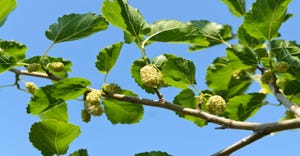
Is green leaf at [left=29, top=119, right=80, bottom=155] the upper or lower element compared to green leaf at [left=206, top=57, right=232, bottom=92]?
lower

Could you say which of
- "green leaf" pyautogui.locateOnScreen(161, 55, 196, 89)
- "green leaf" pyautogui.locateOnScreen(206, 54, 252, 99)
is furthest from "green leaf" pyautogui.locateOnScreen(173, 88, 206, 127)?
"green leaf" pyautogui.locateOnScreen(206, 54, 252, 99)

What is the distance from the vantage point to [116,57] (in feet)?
6.20

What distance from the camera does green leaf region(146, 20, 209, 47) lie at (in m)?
1.78

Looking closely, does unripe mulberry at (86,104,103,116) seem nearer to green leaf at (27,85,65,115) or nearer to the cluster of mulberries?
the cluster of mulberries

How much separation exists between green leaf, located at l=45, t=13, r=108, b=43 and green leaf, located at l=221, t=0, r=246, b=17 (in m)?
0.65

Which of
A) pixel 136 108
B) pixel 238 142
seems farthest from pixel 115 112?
pixel 238 142

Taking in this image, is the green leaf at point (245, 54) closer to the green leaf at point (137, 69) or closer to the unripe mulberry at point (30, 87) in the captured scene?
the green leaf at point (137, 69)

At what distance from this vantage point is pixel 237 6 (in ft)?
7.16

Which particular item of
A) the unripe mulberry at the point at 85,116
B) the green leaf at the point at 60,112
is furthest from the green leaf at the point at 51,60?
the unripe mulberry at the point at 85,116

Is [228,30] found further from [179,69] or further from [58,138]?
[58,138]

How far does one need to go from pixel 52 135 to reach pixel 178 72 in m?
0.52

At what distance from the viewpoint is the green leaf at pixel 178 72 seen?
1740mm

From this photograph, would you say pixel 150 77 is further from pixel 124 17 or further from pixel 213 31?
pixel 213 31

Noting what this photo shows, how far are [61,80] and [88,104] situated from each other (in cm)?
14
